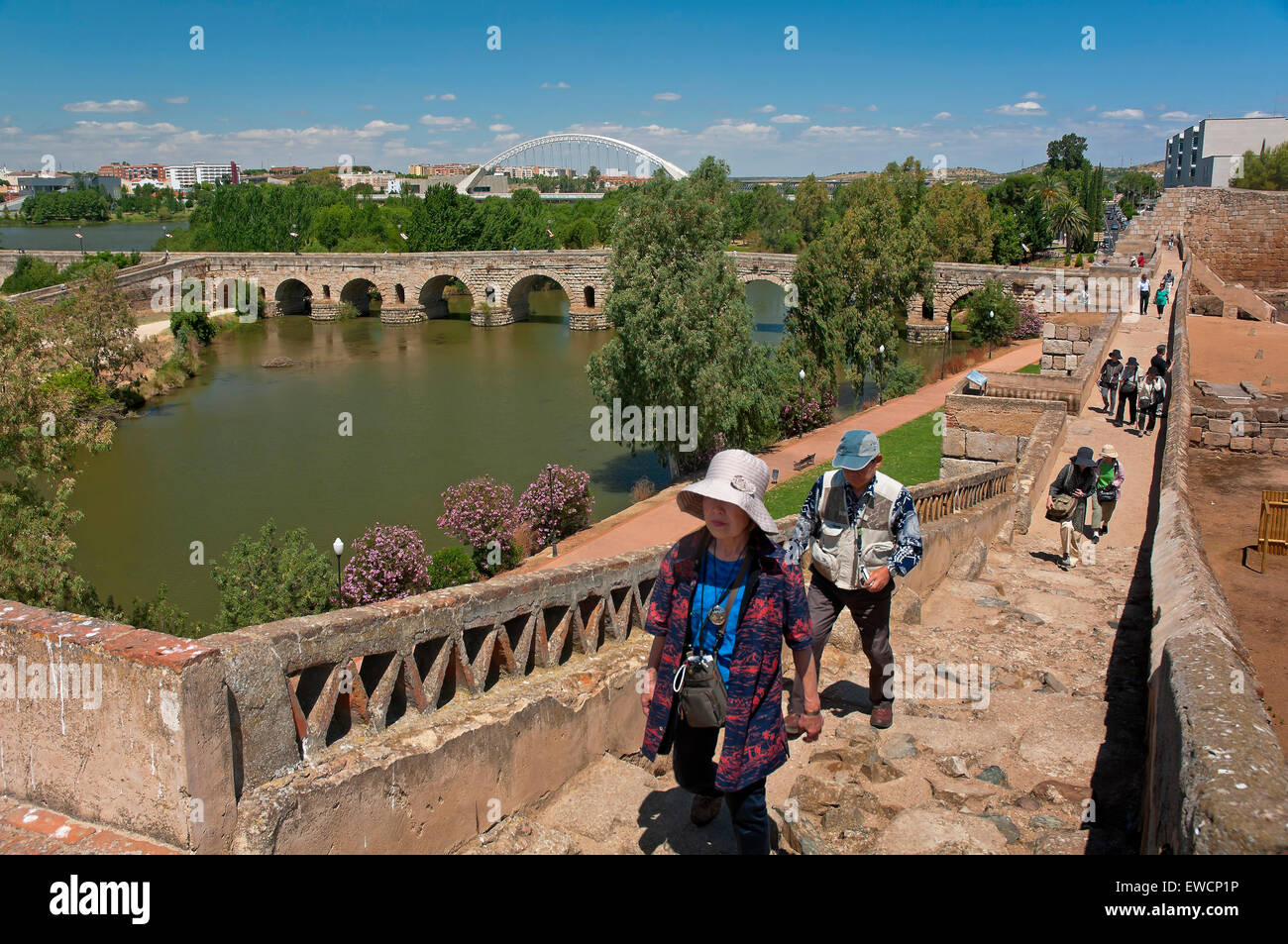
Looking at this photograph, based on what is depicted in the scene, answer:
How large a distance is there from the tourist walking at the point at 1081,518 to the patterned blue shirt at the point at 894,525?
4.66 m

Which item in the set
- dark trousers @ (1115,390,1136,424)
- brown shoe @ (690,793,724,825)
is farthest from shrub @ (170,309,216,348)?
brown shoe @ (690,793,724,825)

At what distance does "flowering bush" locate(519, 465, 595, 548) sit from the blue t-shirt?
14091mm

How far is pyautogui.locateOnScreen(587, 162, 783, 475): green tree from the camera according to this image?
20344 millimetres

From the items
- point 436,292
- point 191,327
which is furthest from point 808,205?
point 191,327

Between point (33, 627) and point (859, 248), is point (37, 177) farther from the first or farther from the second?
point (33, 627)

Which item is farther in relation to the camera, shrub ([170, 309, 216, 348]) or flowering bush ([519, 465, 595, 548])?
shrub ([170, 309, 216, 348])

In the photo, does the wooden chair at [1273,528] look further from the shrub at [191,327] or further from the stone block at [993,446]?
the shrub at [191,327]

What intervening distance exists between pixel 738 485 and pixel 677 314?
1753 centimetres

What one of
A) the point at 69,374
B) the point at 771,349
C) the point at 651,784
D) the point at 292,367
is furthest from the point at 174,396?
the point at 651,784

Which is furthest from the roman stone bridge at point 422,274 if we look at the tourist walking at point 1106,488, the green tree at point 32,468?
the tourist walking at point 1106,488

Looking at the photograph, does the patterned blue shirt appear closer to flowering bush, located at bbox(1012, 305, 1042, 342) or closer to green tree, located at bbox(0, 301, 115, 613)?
green tree, located at bbox(0, 301, 115, 613)

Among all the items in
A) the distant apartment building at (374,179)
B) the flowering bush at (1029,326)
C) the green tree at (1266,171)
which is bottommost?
the flowering bush at (1029,326)

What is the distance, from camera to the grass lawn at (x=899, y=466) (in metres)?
17.7
